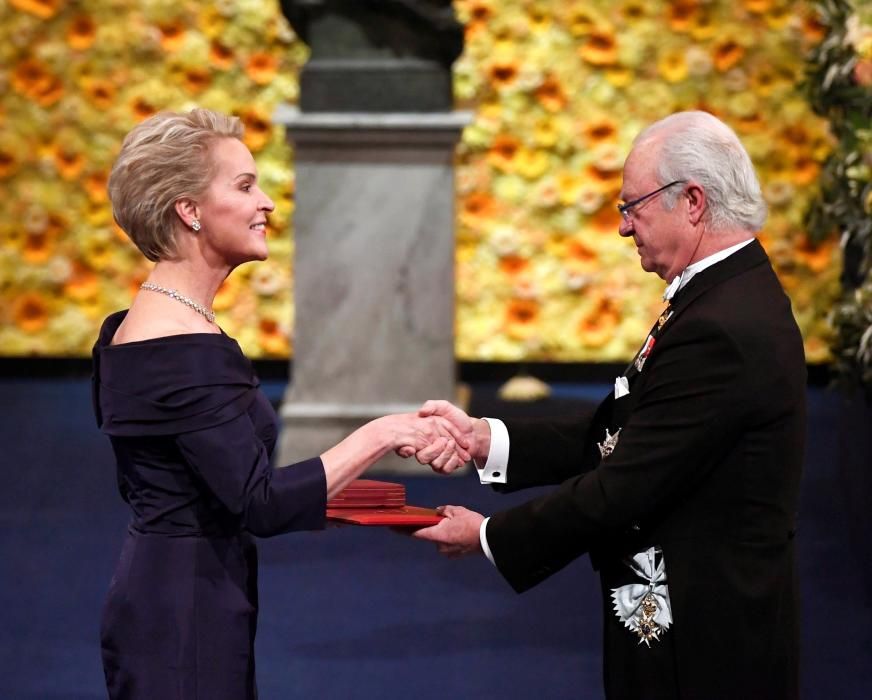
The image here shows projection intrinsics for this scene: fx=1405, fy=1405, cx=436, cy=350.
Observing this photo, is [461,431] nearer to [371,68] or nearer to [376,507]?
[376,507]

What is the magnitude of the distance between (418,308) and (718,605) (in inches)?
126

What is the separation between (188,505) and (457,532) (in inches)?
20.0

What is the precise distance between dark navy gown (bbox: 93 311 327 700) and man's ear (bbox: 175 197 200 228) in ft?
0.62

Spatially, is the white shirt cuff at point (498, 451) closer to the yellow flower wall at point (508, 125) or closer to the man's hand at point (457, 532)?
the man's hand at point (457, 532)

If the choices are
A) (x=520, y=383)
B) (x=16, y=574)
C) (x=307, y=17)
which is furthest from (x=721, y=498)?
(x=520, y=383)

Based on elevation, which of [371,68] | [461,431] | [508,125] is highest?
[508,125]

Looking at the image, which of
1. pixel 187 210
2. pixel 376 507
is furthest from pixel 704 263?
pixel 187 210

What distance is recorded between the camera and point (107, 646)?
228 cm

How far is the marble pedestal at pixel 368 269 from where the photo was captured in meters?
5.23

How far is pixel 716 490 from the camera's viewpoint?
2205 mm

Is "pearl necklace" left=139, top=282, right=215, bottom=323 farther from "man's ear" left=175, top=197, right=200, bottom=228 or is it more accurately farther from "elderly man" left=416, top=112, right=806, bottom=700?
"elderly man" left=416, top=112, right=806, bottom=700

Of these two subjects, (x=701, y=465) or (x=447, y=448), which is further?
(x=447, y=448)

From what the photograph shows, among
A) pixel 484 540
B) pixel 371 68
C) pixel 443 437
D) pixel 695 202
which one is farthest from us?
pixel 371 68

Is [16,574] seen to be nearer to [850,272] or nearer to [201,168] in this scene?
[201,168]
